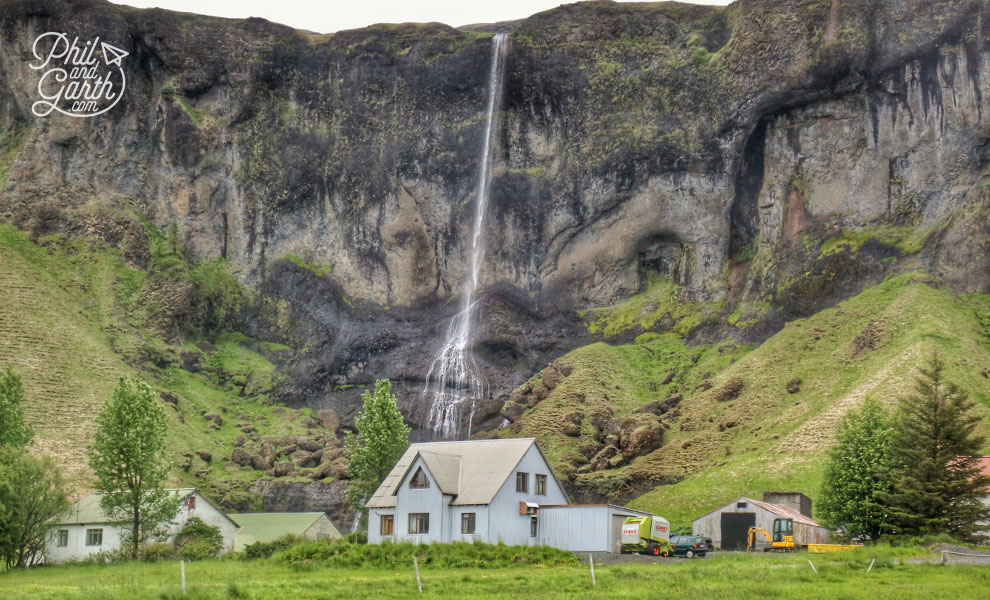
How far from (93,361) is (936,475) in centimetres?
8063

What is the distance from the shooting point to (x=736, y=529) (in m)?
66.8

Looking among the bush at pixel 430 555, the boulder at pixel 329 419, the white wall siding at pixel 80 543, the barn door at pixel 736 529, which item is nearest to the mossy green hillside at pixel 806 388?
the barn door at pixel 736 529

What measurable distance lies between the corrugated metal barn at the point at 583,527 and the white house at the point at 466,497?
686 millimetres

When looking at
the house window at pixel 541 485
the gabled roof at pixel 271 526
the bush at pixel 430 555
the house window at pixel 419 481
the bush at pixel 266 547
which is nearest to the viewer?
the bush at pixel 430 555

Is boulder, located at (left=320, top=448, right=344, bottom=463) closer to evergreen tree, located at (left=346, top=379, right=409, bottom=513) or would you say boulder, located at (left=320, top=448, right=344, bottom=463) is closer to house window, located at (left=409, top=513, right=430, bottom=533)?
evergreen tree, located at (left=346, top=379, right=409, bottom=513)

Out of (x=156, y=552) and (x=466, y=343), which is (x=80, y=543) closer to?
(x=156, y=552)

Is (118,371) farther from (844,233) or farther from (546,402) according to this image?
(844,233)

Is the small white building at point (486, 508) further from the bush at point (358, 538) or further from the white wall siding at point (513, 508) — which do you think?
the bush at point (358, 538)

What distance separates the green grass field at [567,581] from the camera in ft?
125

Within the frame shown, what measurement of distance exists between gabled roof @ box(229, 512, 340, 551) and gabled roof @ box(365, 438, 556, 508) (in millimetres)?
16635

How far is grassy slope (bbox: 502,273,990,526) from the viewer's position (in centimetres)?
8194

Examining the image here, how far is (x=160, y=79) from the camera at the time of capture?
5448 inches

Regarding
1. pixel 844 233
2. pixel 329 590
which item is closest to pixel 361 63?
A: pixel 844 233

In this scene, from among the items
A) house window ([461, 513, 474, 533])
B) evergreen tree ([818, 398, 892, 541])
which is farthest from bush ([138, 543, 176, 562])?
evergreen tree ([818, 398, 892, 541])
